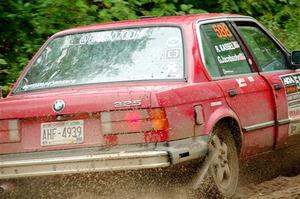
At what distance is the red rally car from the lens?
523 centimetres

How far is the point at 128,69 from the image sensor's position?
579 centimetres

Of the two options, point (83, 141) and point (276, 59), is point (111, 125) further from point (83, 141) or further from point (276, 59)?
point (276, 59)

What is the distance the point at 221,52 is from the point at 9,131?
1.97 m

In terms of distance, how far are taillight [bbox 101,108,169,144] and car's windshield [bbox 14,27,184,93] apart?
19.0 inches

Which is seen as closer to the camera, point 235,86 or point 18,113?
point 18,113

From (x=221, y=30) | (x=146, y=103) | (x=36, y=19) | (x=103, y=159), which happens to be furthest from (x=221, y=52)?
(x=36, y=19)

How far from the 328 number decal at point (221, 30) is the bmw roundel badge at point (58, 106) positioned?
69.6 inches

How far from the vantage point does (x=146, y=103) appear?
205 inches

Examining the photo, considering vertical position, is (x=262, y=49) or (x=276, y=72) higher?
(x=262, y=49)

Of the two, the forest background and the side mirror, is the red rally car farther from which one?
the forest background

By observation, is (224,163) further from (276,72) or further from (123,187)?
(276,72)

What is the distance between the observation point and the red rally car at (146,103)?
523cm

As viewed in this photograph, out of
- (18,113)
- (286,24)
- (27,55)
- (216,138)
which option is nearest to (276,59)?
(216,138)

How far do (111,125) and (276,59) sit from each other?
272 centimetres
